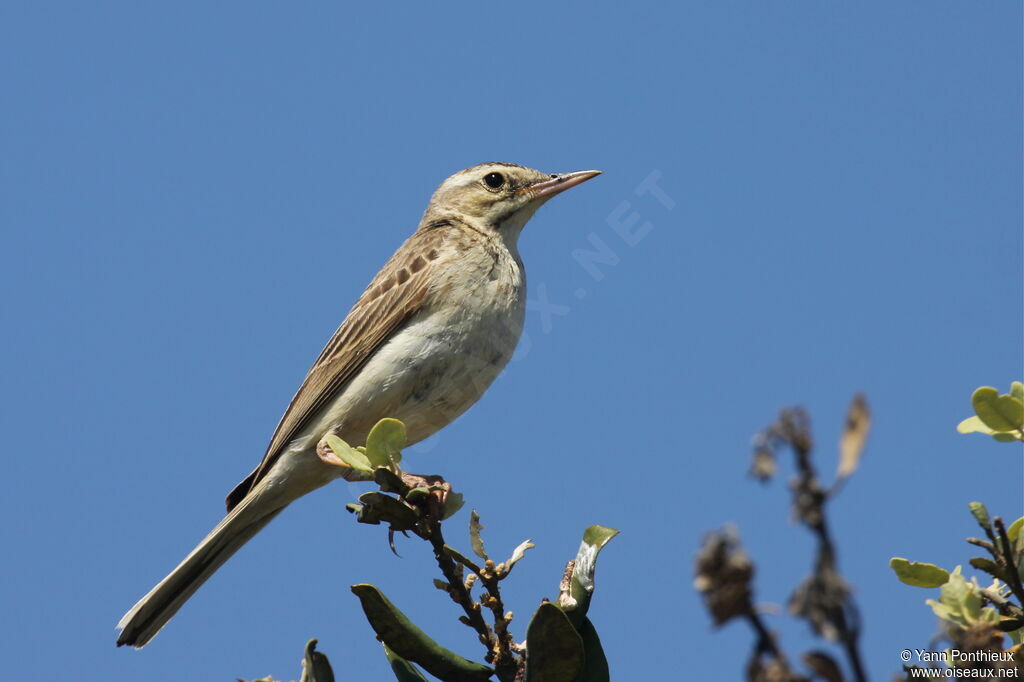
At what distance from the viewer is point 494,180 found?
798 cm

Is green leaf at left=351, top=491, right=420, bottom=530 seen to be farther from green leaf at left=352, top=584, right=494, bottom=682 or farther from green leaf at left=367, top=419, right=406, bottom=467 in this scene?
green leaf at left=352, top=584, right=494, bottom=682

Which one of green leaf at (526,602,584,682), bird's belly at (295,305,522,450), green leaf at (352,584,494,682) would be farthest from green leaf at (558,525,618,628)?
bird's belly at (295,305,522,450)

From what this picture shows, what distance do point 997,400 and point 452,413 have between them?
417 centimetres

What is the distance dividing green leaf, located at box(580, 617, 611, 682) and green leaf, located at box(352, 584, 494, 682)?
349mm

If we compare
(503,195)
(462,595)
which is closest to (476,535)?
(462,595)

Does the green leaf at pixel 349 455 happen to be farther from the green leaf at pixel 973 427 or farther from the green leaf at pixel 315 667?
the green leaf at pixel 973 427

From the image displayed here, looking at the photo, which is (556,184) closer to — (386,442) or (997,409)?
(386,442)

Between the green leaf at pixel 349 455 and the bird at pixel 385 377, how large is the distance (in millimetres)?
1569

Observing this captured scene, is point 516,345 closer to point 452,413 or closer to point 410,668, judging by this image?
point 452,413

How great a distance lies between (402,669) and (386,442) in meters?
0.86

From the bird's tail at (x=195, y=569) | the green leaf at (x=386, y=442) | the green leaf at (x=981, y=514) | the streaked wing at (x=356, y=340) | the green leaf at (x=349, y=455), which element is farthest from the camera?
the streaked wing at (x=356, y=340)

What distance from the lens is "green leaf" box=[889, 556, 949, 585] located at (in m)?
2.68

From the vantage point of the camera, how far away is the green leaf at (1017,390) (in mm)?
2537

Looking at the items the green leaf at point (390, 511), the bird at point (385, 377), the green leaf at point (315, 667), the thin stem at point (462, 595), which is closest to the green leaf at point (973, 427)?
the thin stem at point (462, 595)
